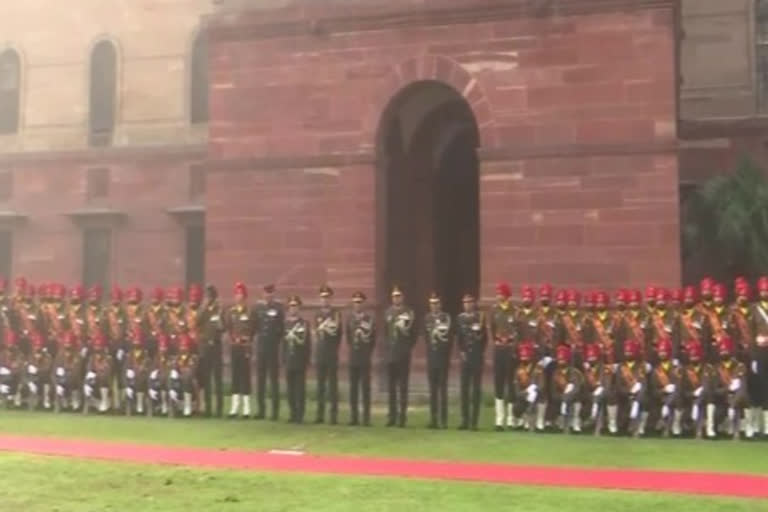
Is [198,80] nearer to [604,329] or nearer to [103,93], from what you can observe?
[103,93]

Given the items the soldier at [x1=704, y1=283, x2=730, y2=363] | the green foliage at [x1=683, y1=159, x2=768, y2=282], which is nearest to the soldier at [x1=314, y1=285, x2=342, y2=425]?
the soldier at [x1=704, y1=283, x2=730, y2=363]

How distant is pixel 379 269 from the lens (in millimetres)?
17250

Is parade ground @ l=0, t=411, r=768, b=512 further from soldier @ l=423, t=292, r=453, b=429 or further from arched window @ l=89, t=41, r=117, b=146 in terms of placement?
arched window @ l=89, t=41, r=117, b=146

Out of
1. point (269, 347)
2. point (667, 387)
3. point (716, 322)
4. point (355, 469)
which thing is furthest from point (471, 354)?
point (355, 469)

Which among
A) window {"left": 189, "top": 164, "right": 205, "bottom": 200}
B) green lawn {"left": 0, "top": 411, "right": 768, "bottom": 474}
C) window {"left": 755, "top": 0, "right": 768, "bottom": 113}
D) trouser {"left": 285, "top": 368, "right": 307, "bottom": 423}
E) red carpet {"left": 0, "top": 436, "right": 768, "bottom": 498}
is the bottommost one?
red carpet {"left": 0, "top": 436, "right": 768, "bottom": 498}

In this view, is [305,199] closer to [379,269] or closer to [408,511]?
[379,269]

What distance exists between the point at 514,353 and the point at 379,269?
4575mm

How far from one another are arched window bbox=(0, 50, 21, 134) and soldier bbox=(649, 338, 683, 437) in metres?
19.6

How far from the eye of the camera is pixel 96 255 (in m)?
25.2

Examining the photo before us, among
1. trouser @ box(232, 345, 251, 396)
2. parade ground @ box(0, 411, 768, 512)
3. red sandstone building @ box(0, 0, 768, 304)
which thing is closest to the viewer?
parade ground @ box(0, 411, 768, 512)

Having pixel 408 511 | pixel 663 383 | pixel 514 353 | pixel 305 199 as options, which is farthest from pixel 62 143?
pixel 408 511

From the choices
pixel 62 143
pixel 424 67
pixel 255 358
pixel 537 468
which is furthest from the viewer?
pixel 62 143

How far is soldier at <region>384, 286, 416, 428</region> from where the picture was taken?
13.4m

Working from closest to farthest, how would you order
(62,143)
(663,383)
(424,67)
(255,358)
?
(663,383) → (255,358) → (424,67) → (62,143)
